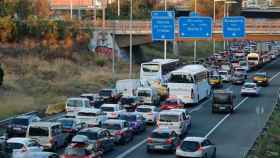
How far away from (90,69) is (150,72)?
46.7 feet

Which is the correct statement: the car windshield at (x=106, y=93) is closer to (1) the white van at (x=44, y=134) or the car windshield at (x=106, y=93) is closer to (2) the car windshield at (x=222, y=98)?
(2) the car windshield at (x=222, y=98)

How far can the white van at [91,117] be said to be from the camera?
129ft

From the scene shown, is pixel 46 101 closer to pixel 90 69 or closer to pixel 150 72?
pixel 150 72

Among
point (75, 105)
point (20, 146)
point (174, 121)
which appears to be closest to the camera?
point (20, 146)

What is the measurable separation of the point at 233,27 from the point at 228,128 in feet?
85.9

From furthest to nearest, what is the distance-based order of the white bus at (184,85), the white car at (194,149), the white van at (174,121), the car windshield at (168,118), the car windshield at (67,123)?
the white bus at (184,85), the car windshield at (168,118), the white van at (174,121), the car windshield at (67,123), the white car at (194,149)

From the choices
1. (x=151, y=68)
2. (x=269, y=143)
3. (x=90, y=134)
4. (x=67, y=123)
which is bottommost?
(x=269, y=143)

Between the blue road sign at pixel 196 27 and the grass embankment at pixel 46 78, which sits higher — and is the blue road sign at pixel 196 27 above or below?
above

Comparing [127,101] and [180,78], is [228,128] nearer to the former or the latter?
[127,101]

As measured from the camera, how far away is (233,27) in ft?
221

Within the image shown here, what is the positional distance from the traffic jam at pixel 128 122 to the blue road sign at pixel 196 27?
3458 millimetres

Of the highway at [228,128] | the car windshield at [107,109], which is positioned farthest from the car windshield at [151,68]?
the car windshield at [107,109]

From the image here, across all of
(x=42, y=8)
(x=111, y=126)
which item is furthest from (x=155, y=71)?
(x=42, y=8)

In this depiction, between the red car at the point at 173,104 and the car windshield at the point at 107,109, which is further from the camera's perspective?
the red car at the point at 173,104
